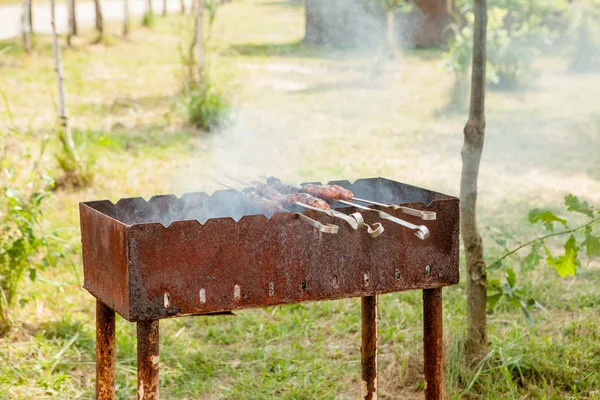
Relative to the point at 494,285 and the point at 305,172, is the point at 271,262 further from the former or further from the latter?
the point at 305,172

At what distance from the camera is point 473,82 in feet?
13.2

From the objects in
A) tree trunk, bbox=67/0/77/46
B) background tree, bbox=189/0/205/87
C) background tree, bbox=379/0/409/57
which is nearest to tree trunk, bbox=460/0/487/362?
background tree, bbox=189/0/205/87

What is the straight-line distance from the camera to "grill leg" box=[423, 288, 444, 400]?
3.40 metres

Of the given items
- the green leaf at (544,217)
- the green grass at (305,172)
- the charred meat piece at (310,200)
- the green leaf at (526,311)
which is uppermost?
the charred meat piece at (310,200)

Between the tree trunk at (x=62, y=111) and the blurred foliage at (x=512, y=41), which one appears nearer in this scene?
the tree trunk at (x=62, y=111)

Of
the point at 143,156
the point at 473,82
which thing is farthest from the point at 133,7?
the point at 473,82

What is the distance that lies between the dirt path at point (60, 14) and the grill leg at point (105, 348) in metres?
15.1

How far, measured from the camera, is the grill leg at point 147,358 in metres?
2.98

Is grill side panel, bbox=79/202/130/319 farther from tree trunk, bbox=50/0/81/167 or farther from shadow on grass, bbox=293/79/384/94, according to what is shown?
shadow on grass, bbox=293/79/384/94

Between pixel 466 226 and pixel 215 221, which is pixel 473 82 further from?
pixel 215 221

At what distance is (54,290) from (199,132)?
4496 mm

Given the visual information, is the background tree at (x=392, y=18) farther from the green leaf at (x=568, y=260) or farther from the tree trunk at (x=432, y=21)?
the green leaf at (x=568, y=260)

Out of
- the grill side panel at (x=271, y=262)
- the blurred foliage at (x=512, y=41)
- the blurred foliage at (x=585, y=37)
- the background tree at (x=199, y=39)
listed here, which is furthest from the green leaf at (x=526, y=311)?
the blurred foliage at (x=585, y=37)

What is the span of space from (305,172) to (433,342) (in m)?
4.71
